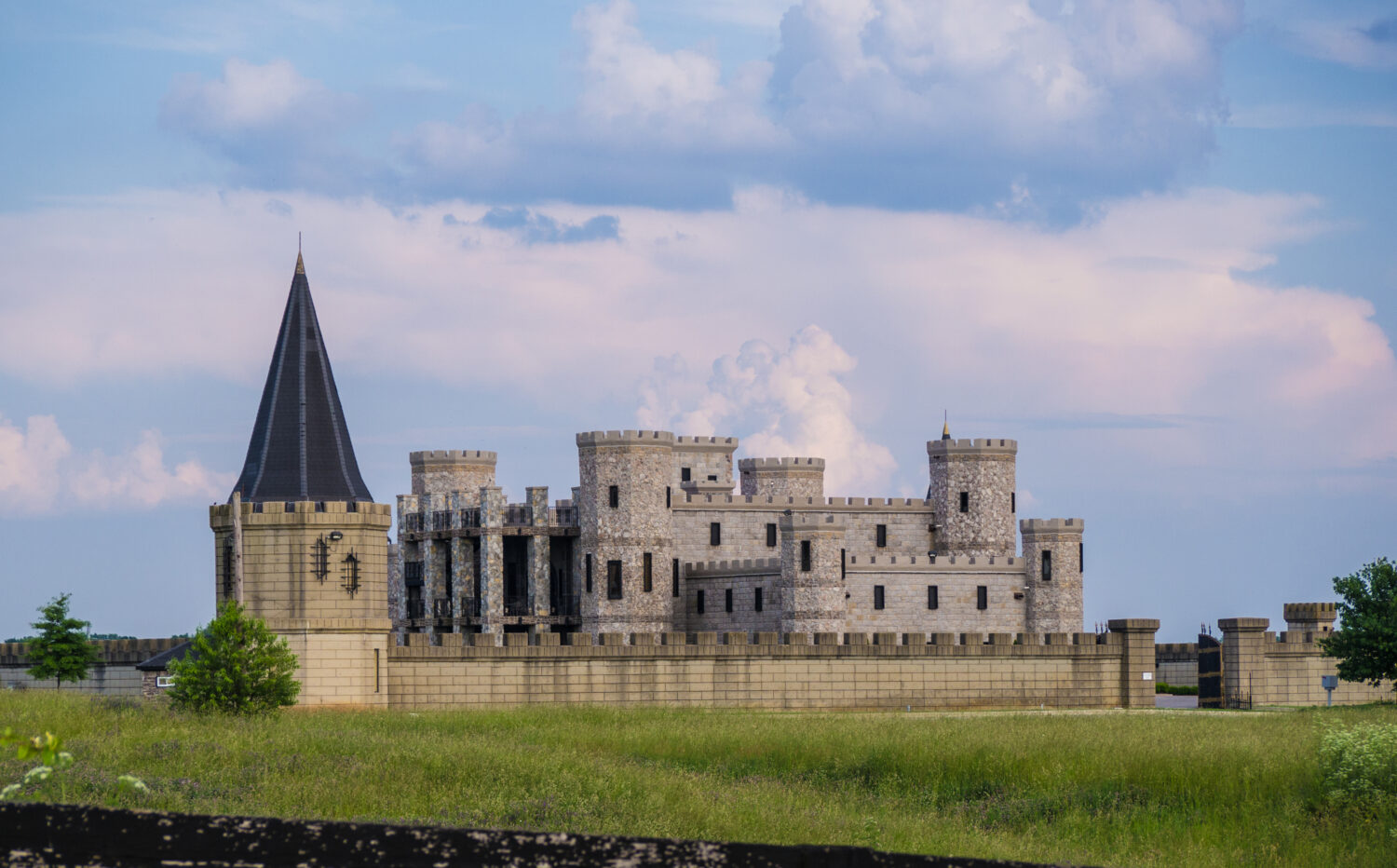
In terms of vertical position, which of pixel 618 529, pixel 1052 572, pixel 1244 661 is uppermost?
pixel 618 529

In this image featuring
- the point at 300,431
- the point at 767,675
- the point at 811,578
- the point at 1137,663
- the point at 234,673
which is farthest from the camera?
the point at 811,578

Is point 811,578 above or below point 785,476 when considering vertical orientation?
below

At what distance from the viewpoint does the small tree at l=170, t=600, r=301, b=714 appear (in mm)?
28766

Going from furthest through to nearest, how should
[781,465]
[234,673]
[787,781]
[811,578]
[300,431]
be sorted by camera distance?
[781,465] → [811,578] → [300,431] → [234,673] → [787,781]

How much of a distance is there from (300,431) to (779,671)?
17.1 metres

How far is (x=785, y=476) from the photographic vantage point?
69.6 meters

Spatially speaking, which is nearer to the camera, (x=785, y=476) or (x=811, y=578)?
(x=811, y=578)

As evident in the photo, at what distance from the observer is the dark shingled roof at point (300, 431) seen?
155 feet

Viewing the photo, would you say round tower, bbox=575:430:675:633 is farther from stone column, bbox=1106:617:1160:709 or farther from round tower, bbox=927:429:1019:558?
stone column, bbox=1106:617:1160:709

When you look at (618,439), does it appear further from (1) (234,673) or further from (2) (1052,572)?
(1) (234,673)

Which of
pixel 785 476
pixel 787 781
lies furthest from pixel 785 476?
pixel 787 781

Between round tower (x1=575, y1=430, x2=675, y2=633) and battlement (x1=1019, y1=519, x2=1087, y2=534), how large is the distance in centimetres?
1575

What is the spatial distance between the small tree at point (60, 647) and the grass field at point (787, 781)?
57.0 feet

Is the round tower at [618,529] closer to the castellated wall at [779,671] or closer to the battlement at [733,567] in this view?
the battlement at [733,567]
